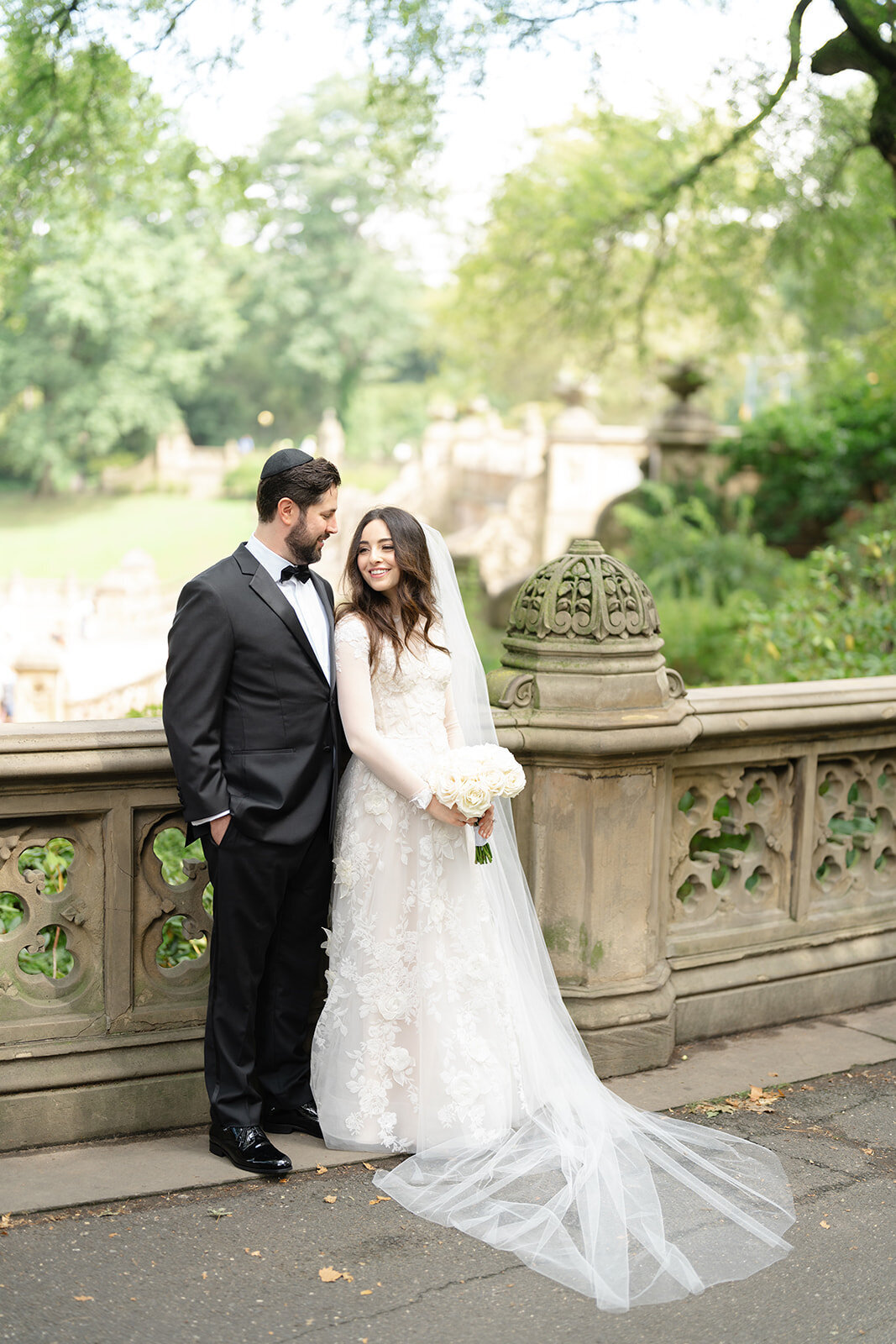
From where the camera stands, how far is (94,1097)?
3779 mm

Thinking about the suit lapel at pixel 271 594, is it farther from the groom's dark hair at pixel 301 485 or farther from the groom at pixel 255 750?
the groom's dark hair at pixel 301 485

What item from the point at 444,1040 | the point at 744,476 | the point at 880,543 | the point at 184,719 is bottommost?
the point at 444,1040

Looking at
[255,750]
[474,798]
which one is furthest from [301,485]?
[474,798]

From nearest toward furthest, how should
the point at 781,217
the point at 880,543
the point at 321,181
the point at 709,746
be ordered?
the point at 709,746 → the point at 880,543 → the point at 781,217 → the point at 321,181

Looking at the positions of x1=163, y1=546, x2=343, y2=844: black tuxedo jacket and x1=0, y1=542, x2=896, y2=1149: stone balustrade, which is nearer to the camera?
x1=163, y1=546, x2=343, y2=844: black tuxedo jacket

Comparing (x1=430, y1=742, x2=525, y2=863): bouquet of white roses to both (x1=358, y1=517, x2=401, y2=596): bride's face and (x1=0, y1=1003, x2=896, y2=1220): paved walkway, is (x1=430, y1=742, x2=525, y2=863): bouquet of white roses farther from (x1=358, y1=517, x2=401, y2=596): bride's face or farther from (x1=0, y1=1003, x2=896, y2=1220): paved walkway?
(x1=0, y1=1003, x2=896, y2=1220): paved walkway

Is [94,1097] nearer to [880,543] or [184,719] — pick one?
[184,719]

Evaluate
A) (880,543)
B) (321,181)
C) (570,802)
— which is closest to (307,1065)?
(570,802)

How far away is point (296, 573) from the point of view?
150 inches

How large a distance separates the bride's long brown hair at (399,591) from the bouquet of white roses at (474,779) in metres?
0.38

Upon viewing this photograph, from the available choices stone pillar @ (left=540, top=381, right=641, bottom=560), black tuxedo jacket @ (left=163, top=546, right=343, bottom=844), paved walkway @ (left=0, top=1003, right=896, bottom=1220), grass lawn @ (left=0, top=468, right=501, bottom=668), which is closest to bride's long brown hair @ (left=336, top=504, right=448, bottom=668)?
black tuxedo jacket @ (left=163, top=546, right=343, bottom=844)

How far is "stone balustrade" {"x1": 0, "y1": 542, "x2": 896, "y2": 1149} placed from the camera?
12.3 ft

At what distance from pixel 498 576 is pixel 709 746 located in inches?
849

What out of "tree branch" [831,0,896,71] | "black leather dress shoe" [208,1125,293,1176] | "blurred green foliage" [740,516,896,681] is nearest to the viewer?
"black leather dress shoe" [208,1125,293,1176]
